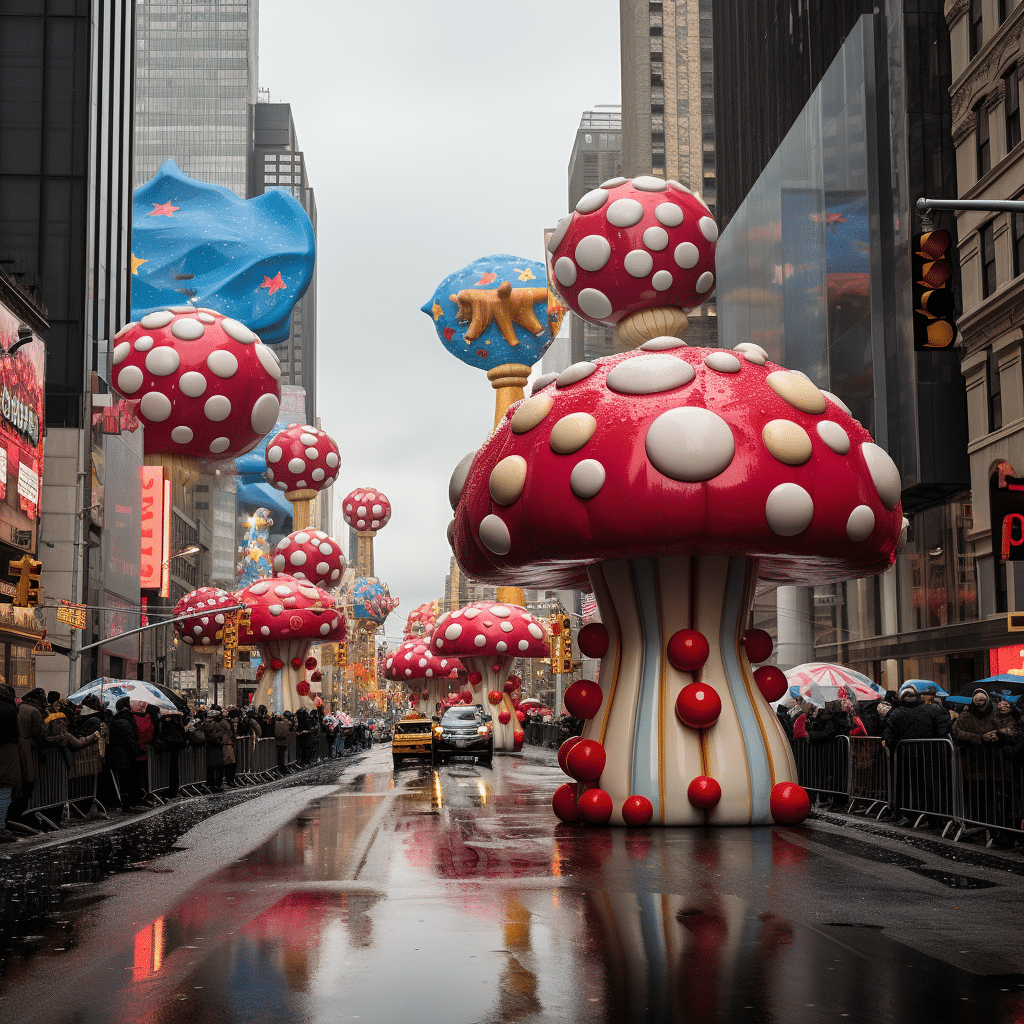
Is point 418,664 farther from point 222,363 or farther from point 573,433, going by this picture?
point 573,433

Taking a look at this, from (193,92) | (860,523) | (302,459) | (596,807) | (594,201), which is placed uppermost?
(193,92)

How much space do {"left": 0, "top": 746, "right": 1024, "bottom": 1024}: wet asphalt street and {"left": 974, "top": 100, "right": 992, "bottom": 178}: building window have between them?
23864mm

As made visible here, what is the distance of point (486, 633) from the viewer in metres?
40.8

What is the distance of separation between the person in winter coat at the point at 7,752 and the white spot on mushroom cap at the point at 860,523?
28.4 feet

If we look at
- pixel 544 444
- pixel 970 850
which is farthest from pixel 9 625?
pixel 970 850

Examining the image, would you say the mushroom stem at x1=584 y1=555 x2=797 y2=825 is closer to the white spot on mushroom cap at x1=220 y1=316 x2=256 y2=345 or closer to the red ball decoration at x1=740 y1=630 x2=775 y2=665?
the red ball decoration at x1=740 y1=630 x2=775 y2=665

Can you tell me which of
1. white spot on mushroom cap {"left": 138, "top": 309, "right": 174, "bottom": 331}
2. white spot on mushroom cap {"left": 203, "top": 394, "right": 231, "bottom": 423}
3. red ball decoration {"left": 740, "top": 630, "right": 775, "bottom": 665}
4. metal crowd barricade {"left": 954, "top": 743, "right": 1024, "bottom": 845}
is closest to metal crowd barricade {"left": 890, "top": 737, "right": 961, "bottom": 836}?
metal crowd barricade {"left": 954, "top": 743, "right": 1024, "bottom": 845}

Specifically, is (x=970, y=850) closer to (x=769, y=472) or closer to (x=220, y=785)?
(x=769, y=472)

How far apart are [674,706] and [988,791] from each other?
3.33m

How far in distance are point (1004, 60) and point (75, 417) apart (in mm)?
28571

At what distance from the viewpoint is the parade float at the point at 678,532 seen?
43.9 feet

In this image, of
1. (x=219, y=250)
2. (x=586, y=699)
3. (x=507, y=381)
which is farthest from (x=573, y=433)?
(x=219, y=250)

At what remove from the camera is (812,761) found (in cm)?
2048

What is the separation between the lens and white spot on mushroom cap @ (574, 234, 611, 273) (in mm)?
17047
